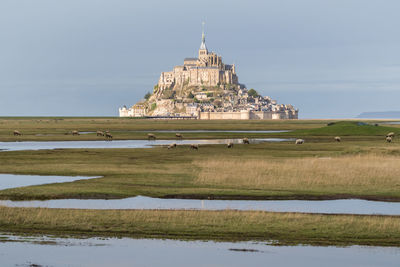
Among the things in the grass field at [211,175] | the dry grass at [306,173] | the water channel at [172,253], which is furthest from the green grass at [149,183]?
the water channel at [172,253]

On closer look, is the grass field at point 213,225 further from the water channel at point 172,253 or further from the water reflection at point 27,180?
the water reflection at point 27,180

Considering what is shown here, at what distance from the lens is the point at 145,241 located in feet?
57.8

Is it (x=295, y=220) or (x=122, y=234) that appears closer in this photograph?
(x=122, y=234)

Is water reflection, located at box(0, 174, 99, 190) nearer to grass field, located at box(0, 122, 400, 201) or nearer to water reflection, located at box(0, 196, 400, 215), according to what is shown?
grass field, located at box(0, 122, 400, 201)

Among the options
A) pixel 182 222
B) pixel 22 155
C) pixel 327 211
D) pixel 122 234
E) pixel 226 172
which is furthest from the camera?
pixel 22 155

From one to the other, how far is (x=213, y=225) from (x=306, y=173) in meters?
14.4

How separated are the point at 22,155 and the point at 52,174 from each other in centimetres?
1310

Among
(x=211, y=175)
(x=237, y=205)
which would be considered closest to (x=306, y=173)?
(x=211, y=175)

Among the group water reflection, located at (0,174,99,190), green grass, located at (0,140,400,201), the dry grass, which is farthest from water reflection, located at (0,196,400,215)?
water reflection, located at (0,174,99,190)

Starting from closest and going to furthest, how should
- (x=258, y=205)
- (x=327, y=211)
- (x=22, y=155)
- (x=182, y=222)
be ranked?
(x=182, y=222), (x=327, y=211), (x=258, y=205), (x=22, y=155)

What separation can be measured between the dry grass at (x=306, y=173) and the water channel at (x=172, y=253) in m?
11.5

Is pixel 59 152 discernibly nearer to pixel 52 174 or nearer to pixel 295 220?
pixel 52 174

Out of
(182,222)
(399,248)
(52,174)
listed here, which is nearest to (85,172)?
(52,174)

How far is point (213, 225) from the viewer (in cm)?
1914
